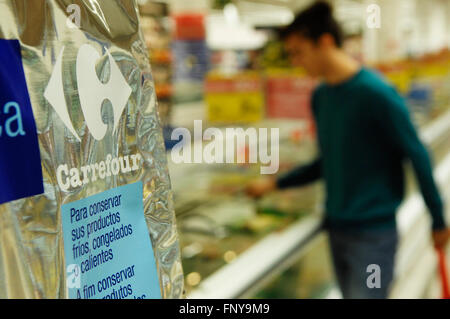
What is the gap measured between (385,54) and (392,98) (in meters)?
4.86

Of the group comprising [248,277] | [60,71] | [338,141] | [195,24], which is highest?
[195,24]

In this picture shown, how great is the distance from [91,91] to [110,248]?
206 millimetres

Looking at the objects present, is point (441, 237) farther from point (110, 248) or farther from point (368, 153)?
point (110, 248)

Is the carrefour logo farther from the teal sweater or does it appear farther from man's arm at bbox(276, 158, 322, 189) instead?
man's arm at bbox(276, 158, 322, 189)

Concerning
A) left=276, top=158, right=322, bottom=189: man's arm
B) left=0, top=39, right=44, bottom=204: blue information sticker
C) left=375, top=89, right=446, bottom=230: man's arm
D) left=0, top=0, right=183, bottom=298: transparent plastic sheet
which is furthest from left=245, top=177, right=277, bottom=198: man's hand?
left=0, top=39, right=44, bottom=204: blue information sticker

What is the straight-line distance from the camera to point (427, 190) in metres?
2.14

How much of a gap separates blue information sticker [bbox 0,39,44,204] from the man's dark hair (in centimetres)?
191

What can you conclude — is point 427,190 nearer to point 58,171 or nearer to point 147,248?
point 147,248

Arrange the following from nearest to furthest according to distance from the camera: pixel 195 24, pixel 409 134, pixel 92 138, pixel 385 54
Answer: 1. pixel 92 138
2. pixel 409 134
3. pixel 195 24
4. pixel 385 54

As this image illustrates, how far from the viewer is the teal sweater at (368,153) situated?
2076mm

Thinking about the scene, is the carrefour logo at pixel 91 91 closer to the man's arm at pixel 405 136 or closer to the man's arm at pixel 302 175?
the man's arm at pixel 405 136

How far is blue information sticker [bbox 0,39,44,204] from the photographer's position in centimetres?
50

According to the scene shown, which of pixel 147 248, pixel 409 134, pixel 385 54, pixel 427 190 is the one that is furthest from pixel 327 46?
pixel 385 54

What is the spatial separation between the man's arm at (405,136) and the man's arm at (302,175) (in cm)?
62
